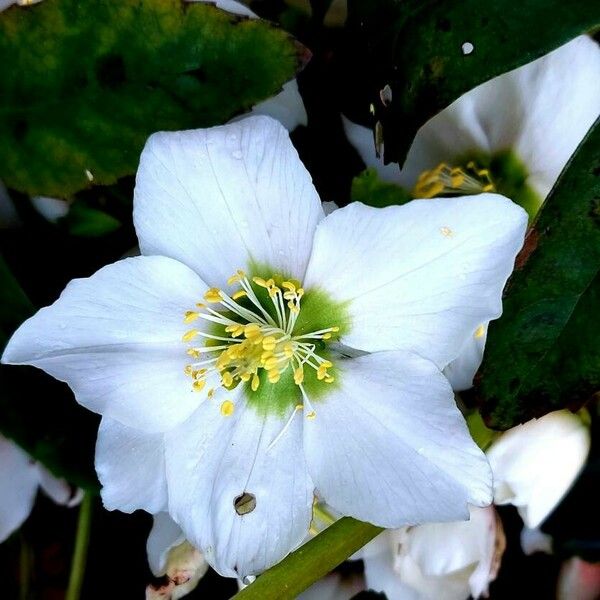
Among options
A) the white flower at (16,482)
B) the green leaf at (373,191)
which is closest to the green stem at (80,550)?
the white flower at (16,482)

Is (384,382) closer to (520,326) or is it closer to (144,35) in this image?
(520,326)

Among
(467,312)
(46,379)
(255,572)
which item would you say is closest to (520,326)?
(467,312)

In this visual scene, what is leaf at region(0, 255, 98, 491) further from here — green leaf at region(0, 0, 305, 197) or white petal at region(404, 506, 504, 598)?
white petal at region(404, 506, 504, 598)

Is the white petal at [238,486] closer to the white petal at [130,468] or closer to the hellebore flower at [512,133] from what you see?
the white petal at [130,468]

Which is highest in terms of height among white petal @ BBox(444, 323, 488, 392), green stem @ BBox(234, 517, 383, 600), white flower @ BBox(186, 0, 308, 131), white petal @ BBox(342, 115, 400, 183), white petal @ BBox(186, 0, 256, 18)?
white petal @ BBox(186, 0, 256, 18)

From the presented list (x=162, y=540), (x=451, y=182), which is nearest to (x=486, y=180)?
(x=451, y=182)

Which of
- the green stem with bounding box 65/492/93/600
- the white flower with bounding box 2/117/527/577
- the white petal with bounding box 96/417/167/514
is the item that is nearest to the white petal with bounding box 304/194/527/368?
A: the white flower with bounding box 2/117/527/577

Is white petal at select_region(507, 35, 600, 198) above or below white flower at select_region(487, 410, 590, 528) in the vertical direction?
above
